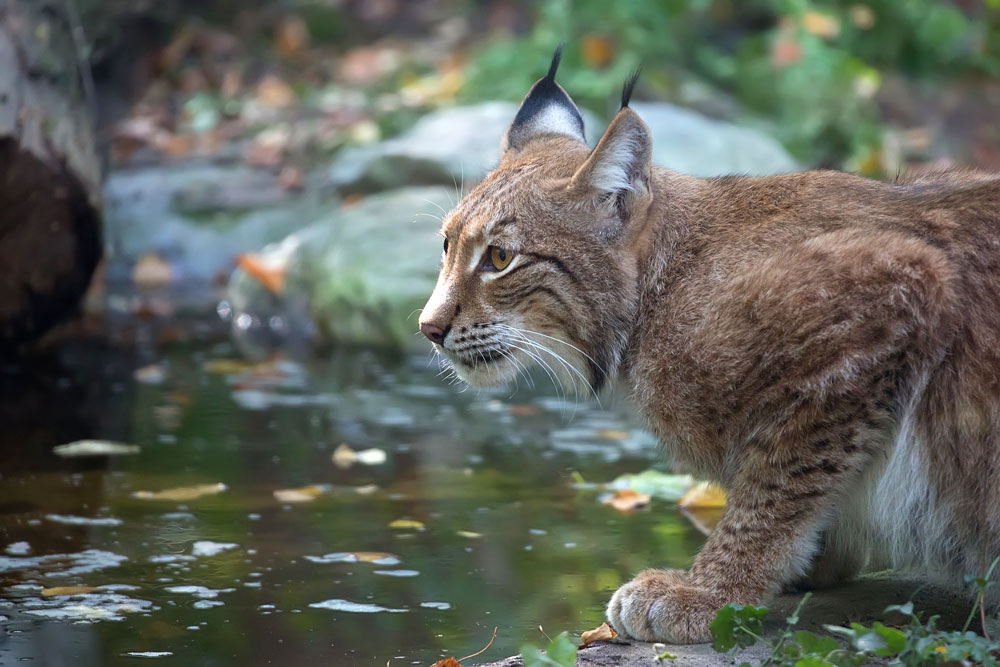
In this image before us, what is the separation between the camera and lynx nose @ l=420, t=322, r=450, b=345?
4114 millimetres

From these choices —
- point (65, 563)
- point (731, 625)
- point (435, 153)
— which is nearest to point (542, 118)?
point (731, 625)

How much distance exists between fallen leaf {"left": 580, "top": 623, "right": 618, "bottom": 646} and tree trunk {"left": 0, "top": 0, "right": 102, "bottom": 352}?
173 inches

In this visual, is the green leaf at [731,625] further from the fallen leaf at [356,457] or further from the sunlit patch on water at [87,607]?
the fallen leaf at [356,457]

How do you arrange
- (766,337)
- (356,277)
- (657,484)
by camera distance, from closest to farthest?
1. (766,337)
2. (657,484)
3. (356,277)

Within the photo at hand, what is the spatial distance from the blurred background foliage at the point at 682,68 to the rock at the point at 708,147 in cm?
102

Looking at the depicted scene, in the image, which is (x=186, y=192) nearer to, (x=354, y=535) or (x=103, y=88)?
(x=103, y=88)

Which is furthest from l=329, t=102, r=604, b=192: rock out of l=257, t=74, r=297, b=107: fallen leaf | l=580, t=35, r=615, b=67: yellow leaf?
l=257, t=74, r=297, b=107: fallen leaf

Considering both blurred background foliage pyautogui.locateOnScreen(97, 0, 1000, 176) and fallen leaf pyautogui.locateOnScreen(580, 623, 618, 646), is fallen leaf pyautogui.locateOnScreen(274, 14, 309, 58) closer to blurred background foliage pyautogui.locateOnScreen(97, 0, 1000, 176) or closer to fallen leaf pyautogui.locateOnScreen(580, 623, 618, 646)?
blurred background foliage pyautogui.locateOnScreen(97, 0, 1000, 176)

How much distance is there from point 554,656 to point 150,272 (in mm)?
7412

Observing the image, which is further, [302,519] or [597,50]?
[597,50]

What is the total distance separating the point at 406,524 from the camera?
490 centimetres

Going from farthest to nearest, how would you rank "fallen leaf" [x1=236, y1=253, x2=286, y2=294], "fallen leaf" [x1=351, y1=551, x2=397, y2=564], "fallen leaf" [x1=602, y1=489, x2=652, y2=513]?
"fallen leaf" [x1=236, y1=253, x2=286, y2=294] < "fallen leaf" [x1=602, y1=489, x2=652, y2=513] < "fallen leaf" [x1=351, y1=551, x2=397, y2=564]

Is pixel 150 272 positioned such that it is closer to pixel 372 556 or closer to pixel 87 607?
pixel 372 556

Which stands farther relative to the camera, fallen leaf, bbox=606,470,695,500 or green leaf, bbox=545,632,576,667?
fallen leaf, bbox=606,470,695,500
